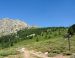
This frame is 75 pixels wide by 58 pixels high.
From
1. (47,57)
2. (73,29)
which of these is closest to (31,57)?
(47,57)

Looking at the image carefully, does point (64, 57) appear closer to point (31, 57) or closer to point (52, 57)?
point (52, 57)

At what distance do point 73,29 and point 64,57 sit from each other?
4661 cm

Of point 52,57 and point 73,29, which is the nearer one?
point 52,57

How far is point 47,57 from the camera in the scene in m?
80.1

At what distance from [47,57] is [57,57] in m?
3.68

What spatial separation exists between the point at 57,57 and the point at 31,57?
7786 mm

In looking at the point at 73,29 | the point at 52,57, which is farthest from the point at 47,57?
the point at 73,29

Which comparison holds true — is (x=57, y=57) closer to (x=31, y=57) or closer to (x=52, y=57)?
(x=52, y=57)

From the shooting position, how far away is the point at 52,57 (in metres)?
78.9

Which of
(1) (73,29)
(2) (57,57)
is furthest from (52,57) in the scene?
(1) (73,29)

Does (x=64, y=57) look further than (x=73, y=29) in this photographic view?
No

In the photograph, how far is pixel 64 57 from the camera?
7744 cm

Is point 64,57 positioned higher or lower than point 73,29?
lower

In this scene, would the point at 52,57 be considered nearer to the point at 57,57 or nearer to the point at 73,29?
the point at 57,57
